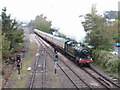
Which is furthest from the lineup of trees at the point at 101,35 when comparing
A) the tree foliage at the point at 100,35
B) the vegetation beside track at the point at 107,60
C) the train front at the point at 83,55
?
Result: the train front at the point at 83,55

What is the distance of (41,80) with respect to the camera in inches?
433

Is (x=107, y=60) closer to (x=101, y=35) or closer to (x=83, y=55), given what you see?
(x=83, y=55)

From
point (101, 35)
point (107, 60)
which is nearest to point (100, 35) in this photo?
point (101, 35)

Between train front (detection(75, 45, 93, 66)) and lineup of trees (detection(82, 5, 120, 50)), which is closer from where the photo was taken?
train front (detection(75, 45, 93, 66))


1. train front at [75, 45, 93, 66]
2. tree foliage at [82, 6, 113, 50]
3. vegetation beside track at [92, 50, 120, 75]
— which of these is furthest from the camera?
tree foliage at [82, 6, 113, 50]

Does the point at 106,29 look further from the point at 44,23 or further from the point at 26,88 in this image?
the point at 44,23

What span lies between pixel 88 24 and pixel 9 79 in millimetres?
11777

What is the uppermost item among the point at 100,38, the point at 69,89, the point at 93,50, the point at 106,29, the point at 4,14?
the point at 4,14

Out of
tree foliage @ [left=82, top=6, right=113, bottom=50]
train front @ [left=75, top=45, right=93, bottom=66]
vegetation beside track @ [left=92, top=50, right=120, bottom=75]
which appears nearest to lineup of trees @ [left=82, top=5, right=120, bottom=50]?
tree foliage @ [left=82, top=6, right=113, bottom=50]

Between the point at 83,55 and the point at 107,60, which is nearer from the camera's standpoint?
the point at 107,60

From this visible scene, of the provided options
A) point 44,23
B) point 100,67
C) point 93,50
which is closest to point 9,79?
point 100,67

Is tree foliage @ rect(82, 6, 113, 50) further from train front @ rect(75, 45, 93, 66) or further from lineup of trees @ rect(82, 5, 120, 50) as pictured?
train front @ rect(75, 45, 93, 66)

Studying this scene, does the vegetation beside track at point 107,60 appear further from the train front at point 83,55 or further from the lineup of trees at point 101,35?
the train front at point 83,55

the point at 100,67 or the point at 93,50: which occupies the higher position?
the point at 93,50
